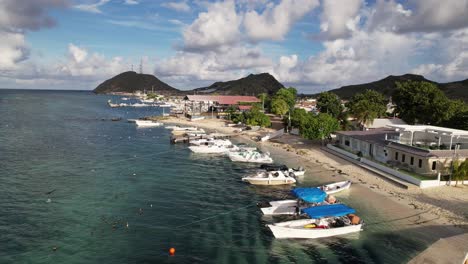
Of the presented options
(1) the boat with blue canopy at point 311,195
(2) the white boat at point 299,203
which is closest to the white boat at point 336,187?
(2) the white boat at point 299,203

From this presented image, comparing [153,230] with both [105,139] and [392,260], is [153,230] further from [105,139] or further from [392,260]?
[105,139]

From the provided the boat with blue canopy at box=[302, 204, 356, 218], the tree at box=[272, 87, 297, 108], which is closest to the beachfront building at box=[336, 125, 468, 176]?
the boat with blue canopy at box=[302, 204, 356, 218]

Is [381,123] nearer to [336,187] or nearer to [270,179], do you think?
[336,187]

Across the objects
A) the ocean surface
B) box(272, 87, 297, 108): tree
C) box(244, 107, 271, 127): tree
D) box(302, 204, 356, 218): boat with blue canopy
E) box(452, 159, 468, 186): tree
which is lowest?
the ocean surface

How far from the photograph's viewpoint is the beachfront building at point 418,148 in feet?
153

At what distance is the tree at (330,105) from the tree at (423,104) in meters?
15.0

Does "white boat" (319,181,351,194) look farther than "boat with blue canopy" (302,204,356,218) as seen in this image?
Yes

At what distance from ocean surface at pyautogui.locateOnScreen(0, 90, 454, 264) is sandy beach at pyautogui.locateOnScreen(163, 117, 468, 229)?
7.02 feet

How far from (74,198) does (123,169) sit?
14576mm

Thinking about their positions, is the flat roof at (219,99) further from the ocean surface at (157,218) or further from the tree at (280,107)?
the ocean surface at (157,218)

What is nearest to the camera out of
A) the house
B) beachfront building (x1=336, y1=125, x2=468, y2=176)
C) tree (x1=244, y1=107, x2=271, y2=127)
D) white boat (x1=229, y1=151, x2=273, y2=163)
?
beachfront building (x1=336, y1=125, x2=468, y2=176)

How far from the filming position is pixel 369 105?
7450cm

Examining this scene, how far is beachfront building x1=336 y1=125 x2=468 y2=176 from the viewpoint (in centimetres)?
4659

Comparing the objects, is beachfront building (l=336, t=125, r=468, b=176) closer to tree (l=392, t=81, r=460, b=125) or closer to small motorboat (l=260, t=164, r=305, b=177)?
small motorboat (l=260, t=164, r=305, b=177)
